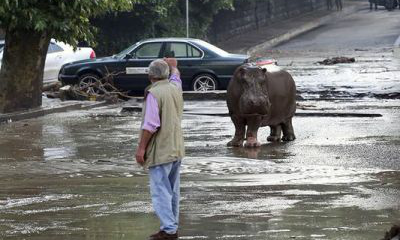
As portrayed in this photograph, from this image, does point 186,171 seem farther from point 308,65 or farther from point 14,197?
point 308,65

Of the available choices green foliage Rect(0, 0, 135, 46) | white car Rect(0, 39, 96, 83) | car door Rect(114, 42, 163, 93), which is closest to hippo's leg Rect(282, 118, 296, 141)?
green foliage Rect(0, 0, 135, 46)

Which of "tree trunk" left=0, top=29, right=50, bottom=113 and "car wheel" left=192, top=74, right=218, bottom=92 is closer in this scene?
"tree trunk" left=0, top=29, right=50, bottom=113

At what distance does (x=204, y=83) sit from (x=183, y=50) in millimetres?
1021

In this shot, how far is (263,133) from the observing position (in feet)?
53.4

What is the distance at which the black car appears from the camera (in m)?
23.4

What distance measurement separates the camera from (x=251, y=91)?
45.5 feet

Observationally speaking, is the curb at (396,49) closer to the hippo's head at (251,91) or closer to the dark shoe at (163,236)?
the hippo's head at (251,91)

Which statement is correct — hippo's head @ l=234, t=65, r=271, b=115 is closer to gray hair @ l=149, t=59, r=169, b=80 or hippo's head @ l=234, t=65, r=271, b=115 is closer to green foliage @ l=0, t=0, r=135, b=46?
green foliage @ l=0, t=0, r=135, b=46

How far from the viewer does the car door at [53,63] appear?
26.5m

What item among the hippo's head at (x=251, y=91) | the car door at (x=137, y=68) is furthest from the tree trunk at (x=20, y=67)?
the hippo's head at (x=251, y=91)

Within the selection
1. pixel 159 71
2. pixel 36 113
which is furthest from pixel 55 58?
pixel 159 71

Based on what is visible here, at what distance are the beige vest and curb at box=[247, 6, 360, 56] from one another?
31.4 m

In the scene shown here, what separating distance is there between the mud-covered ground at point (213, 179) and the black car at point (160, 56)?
10.1 feet

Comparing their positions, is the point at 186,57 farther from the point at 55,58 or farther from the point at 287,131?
the point at 287,131
